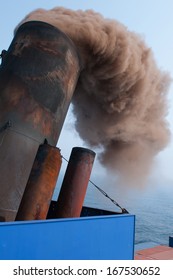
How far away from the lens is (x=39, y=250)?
5172mm

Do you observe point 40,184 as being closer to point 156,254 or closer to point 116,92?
point 116,92

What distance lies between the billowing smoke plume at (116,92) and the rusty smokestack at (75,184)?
3924 mm

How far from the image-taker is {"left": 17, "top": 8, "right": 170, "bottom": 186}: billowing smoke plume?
10039 mm

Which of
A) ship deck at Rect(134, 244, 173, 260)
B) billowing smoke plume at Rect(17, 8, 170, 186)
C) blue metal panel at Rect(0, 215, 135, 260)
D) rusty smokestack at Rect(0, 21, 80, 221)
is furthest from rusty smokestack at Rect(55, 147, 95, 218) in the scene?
ship deck at Rect(134, 244, 173, 260)

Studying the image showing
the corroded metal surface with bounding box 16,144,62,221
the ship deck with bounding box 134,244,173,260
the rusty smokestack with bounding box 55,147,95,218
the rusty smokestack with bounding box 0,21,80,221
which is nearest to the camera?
the corroded metal surface with bounding box 16,144,62,221

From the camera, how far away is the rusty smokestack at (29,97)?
6402 millimetres

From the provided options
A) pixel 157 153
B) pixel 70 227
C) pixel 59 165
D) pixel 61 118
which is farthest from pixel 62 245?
pixel 157 153

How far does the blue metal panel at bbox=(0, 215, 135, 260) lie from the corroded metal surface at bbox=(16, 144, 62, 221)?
93cm

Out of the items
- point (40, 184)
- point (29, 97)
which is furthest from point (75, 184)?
point (29, 97)

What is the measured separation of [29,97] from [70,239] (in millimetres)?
3405

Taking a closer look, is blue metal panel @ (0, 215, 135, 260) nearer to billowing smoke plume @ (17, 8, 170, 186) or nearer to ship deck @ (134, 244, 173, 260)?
billowing smoke plume @ (17, 8, 170, 186)

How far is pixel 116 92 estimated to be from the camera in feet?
35.8

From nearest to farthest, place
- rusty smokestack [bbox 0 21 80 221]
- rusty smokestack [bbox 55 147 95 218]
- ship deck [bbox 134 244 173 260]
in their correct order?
rusty smokestack [bbox 0 21 80 221]
rusty smokestack [bbox 55 147 95 218]
ship deck [bbox 134 244 173 260]
